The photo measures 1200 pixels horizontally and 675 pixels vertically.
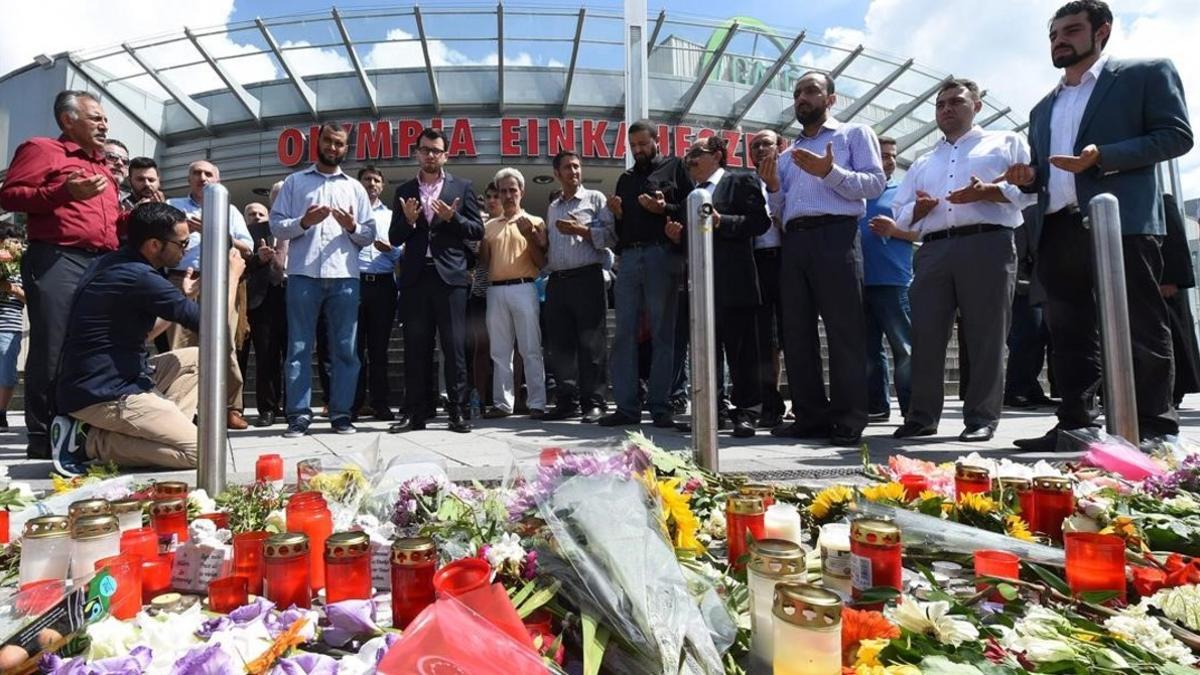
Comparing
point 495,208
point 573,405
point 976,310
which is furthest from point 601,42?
point 976,310

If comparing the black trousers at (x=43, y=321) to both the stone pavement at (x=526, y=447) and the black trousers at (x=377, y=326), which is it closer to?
the stone pavement at (x=526, y=447)

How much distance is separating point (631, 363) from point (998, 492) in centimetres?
290

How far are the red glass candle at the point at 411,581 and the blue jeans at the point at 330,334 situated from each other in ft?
11.3

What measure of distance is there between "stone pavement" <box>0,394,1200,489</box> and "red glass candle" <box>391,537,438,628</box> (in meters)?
0.64

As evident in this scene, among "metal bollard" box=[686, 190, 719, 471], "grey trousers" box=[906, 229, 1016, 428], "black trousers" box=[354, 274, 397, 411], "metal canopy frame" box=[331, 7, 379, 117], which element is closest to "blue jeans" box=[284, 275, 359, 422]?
"black trousers" box=[354, 274, 397, 411]

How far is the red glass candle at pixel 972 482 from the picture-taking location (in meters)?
1.87

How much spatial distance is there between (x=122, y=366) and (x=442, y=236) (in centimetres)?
198

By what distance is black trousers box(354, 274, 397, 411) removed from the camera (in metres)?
5.58

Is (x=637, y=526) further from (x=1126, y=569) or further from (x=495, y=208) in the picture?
(x=495, y=208)

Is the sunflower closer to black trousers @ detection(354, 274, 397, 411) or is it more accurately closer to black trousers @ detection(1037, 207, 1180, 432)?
black trousers @ detection(1037, 207, 1180, 432)

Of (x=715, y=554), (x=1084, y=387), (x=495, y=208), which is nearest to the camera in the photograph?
(x=715, y=554)

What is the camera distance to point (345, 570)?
4.35 feet

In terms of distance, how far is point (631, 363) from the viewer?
4.71 m

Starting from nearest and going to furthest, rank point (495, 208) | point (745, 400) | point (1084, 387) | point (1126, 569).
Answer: point (1126, 569) < point (1084, 387) < point (745, 400) < point (495, 208)
